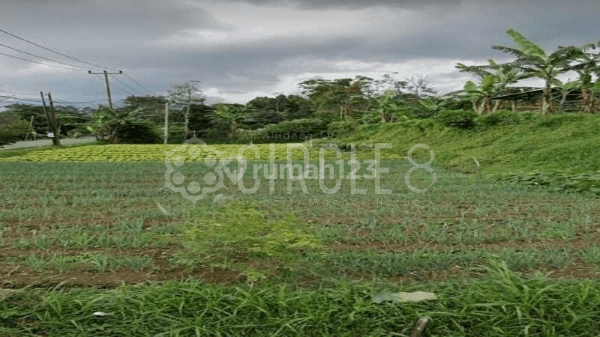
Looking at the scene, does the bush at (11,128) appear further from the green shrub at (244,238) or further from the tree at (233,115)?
the green shrub at (244,238)

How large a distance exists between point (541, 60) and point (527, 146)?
3.89 meters

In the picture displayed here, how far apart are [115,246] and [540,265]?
347cm

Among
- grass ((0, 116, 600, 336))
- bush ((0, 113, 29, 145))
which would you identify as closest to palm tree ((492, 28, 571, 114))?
grass ((0, 116, 600, 336))

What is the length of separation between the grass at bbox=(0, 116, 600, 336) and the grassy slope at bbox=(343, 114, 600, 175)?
5032mm

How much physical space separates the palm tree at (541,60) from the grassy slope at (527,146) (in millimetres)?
1531

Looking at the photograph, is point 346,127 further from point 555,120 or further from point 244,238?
point 244,238

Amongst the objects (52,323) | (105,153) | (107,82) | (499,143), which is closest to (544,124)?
(499,143)

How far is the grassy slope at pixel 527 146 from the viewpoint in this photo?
10789 mm

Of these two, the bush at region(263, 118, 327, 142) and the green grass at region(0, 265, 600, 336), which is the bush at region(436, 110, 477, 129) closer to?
the green grass at region(0, 265, 600, 336)

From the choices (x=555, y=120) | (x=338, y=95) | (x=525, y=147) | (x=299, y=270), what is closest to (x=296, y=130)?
(x=338, y=95)

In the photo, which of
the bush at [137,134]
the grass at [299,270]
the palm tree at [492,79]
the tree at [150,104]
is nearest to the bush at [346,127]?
the palm tree at [492,79]

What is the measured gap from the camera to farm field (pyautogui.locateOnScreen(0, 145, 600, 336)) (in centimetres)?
265

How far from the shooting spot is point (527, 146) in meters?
13.0

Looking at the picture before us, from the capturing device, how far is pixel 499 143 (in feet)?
47.5
